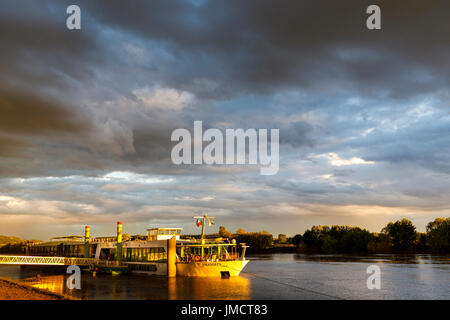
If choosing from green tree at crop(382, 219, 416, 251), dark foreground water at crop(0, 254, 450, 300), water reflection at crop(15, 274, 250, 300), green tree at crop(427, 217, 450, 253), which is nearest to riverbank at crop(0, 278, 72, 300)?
water reflection at crop(15, 274, 250, 300)

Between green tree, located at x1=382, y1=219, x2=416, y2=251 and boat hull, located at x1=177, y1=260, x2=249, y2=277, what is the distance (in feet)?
454

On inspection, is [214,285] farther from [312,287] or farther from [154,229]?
[154,229]

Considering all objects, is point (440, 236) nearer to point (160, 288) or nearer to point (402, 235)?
point (402, 235)

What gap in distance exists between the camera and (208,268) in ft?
241

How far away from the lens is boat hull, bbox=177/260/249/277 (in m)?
73.2

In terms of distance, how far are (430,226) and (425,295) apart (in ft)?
450

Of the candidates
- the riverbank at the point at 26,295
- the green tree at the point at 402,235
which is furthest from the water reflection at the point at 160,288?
the green tree at the point at 402,235

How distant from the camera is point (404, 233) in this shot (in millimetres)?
186500

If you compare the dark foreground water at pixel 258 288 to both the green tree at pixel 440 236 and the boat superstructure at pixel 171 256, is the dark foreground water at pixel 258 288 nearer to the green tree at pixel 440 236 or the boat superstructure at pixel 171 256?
the boat superstructure at pixel 171 256

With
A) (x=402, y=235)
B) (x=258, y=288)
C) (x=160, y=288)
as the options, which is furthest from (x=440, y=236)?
(x=160, y=288)

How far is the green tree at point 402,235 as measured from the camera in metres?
186
